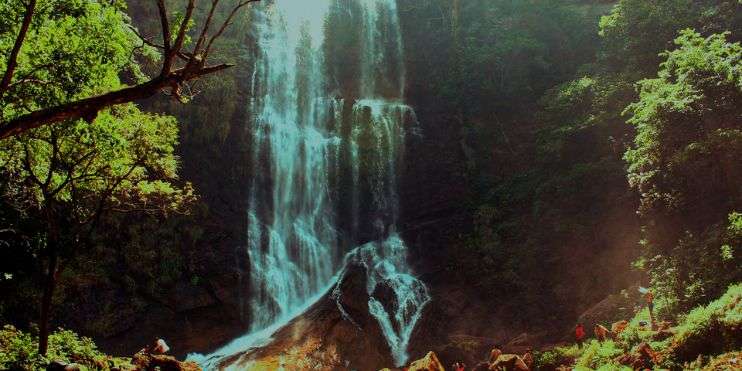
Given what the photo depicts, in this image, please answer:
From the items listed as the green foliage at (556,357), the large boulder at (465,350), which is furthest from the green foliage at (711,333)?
the large boulder at (465,350)

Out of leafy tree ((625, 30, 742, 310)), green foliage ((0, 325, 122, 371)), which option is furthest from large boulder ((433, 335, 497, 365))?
green foliage ((0, 325, 122, 371))

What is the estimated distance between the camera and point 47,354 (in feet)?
32.2

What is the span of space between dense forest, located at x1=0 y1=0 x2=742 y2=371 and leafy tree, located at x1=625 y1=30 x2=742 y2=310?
70 millimetres

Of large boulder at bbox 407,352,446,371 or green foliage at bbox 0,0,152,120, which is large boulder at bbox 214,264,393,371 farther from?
green foliage at bbox 0,0,152,120

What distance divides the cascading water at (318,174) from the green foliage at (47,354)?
317 inches

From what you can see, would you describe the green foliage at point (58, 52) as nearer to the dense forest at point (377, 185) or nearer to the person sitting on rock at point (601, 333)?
the dense forest at point (377, 185)

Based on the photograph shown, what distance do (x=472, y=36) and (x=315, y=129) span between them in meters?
11.7

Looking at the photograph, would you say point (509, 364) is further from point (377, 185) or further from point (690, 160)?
point (377, 185)

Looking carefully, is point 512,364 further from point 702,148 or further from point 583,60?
point 583,60

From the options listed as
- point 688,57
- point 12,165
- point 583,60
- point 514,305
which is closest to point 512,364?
point 514,305

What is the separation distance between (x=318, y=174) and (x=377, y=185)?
3156 mm

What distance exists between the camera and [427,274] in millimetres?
21625

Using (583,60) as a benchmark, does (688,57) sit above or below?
below

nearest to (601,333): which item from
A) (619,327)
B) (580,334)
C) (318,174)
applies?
(619,327)
